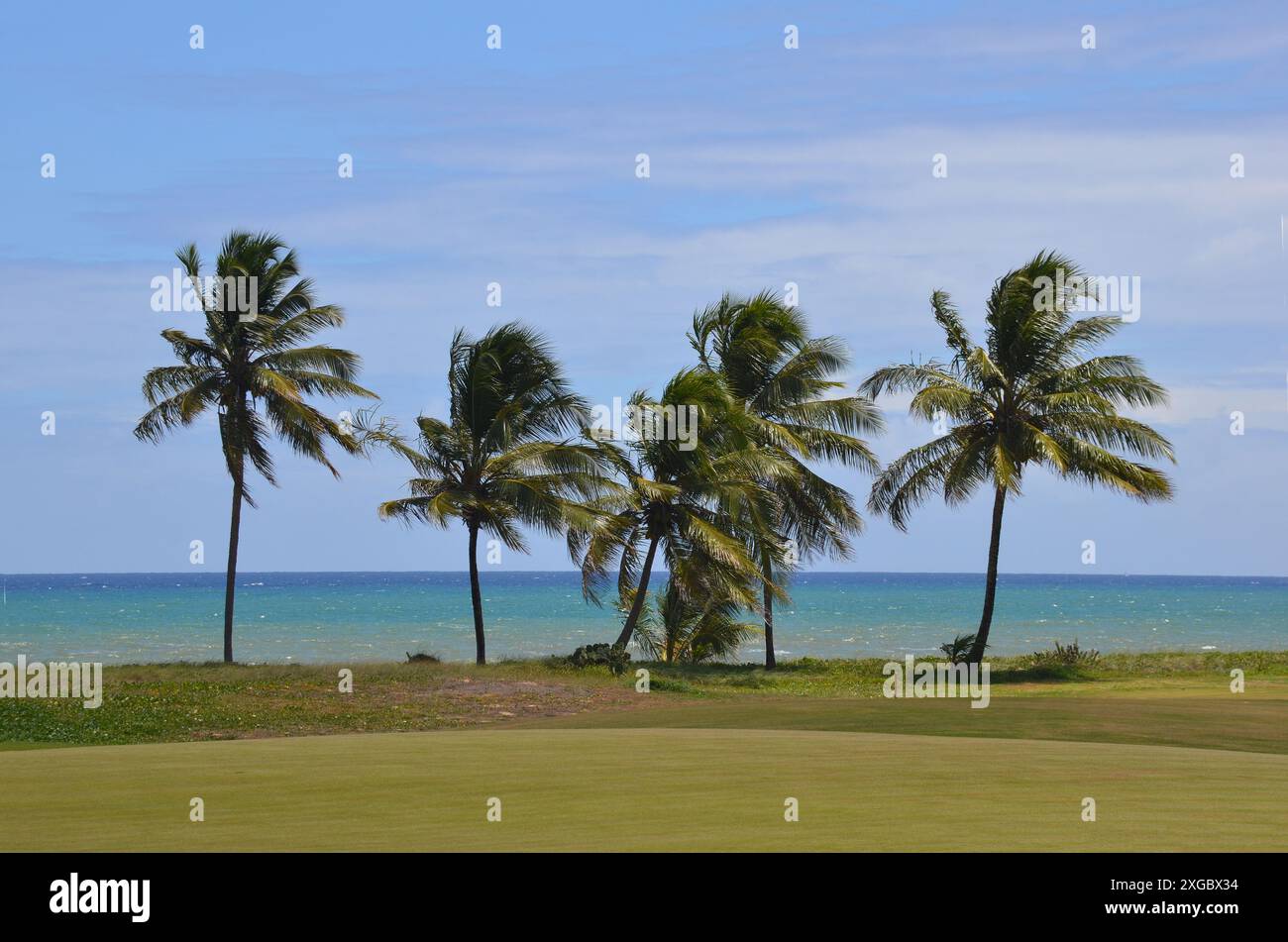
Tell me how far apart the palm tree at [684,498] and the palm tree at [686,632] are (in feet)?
Result: 16.0

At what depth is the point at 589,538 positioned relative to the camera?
3684 centimetres

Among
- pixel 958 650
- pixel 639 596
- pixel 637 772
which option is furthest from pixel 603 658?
pixel 637 772

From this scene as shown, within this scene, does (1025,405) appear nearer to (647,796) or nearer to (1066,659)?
(1066,659)

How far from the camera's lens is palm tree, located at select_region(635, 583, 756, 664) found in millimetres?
43562

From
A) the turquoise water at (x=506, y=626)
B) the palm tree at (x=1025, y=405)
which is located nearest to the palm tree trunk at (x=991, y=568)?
the palm tree at (x=1025, y=405)

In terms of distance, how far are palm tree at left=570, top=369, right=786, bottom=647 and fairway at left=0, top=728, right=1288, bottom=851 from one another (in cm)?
1944

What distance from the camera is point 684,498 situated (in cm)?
3831

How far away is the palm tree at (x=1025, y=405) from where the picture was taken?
3697 cm

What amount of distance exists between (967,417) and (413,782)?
28.1 metres

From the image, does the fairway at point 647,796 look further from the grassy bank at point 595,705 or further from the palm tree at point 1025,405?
the palm tree at point 1025,405

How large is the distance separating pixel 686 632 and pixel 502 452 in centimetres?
956

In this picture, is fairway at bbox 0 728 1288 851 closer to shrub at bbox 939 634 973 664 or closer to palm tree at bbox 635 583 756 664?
shrub at bbox 939 634 973 664

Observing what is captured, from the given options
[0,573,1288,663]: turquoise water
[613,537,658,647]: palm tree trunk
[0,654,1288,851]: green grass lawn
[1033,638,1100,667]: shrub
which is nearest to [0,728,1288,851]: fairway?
[0,654,1288,851]: green grass lawn
